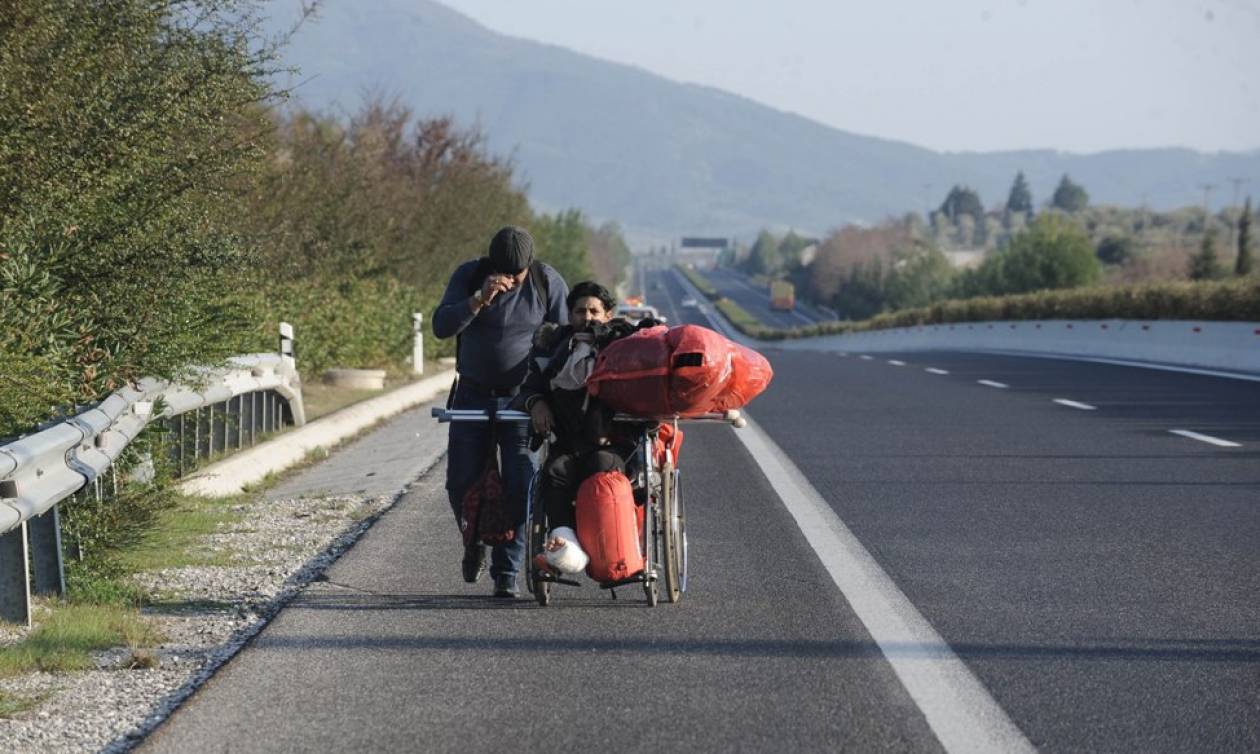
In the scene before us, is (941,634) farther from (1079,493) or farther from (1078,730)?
(1079,493)

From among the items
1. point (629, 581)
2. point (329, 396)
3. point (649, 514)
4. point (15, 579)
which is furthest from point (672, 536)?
point (329, 396)

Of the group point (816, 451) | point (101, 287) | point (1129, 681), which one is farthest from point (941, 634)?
point (816, 451)

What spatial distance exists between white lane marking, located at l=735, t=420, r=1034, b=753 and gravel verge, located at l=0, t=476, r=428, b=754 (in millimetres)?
2557

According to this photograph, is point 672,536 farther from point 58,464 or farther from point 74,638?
point 58,464

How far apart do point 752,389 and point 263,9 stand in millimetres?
5348

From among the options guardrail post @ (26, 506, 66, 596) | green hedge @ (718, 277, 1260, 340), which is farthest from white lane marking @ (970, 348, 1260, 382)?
guardrail post @ (26, 506, 66, 596)

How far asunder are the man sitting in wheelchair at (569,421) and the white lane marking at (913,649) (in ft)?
4.16

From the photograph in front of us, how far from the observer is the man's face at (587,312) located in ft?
28.7

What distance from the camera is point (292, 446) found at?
1570cm

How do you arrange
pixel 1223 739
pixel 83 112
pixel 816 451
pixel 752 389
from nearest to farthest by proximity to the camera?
pixel 1223 739 → pixel 752 389 → pixel 83 112 → pixel 816 451

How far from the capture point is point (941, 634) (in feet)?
25.0

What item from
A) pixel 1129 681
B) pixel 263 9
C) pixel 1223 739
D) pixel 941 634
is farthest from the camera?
pixel 263 9

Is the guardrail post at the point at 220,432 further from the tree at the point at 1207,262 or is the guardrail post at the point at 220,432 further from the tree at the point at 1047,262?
the tree at the point at 1047,262

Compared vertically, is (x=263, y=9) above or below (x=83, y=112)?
above
